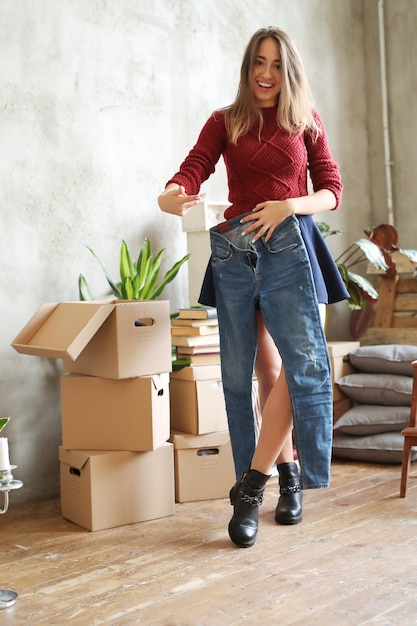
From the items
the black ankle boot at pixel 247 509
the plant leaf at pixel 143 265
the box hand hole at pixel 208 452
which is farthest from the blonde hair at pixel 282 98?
the box hand hole at pixel 208 452

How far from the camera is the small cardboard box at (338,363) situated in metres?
3.86

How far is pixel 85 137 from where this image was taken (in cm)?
328

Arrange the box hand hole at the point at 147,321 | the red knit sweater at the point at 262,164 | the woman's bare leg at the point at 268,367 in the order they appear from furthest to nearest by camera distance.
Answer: the box hand hole at the point at 147,321 < the woman's bare leg at the point at 268,367 < the red knit sweater at the point at 262,164

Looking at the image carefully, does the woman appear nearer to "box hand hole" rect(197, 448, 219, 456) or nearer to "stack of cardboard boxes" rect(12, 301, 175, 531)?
"stack of cardboard boxes" rect(12, 301, 175, 531)

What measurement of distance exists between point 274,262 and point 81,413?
3.04 ft

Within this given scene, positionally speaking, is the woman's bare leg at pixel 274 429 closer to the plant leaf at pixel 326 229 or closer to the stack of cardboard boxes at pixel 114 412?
the stack of cardboard boxes at pixel 114 412

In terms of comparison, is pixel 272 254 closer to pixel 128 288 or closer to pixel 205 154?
pixel 205 154

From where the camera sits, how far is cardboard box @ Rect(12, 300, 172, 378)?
8.57ft

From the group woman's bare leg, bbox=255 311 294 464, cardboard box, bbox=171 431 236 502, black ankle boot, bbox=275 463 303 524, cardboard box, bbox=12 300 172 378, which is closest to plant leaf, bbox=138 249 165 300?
cardboard box, bbox=12 300 172 378

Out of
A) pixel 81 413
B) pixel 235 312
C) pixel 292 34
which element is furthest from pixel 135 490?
pixel 292 34

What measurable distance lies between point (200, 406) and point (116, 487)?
0.48m

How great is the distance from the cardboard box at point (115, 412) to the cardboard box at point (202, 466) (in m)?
0.19

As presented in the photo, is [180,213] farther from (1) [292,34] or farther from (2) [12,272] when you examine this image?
(1) [292,34]

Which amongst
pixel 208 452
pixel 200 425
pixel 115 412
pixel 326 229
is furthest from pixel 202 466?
pixel 326 229
